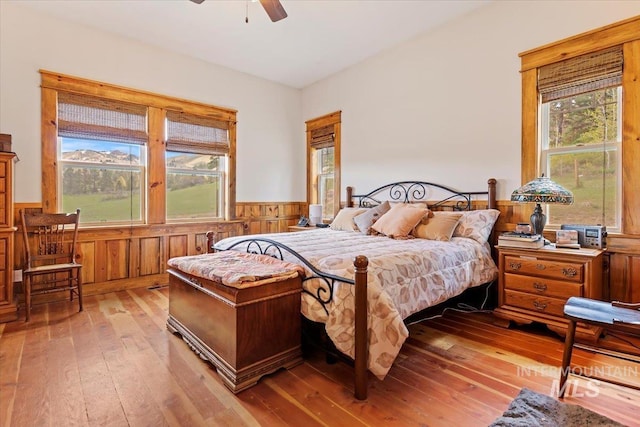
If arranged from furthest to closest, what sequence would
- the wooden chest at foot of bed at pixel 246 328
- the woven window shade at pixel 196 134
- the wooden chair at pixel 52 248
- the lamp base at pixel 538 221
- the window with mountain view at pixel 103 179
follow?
1. the woven window shade at pixel 196 134
2. the window with mountain view at pixel 103 179
3. the wooden chair at pixel 52 248
4. the lamp base at pixel 538 221
5. the wooden chest at foot of bed at pixel 246 328

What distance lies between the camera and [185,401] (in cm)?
174

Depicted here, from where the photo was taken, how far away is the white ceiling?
3.27 metres

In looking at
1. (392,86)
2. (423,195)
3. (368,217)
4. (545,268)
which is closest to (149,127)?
(368,217)

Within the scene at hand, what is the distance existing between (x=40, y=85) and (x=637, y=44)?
549 centimetres

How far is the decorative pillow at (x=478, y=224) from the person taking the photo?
3049 millimetres

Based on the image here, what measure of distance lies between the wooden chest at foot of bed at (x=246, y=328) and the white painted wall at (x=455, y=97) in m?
2.47

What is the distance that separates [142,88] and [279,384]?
12.8 ft

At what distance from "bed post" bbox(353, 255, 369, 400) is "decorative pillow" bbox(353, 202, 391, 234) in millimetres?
1878

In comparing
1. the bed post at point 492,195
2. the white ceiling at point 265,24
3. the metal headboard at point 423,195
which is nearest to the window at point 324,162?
the metal headboard at point 423,195

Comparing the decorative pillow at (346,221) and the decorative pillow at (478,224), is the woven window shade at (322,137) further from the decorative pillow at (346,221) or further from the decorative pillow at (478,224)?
the decorative pillow at (478,224)

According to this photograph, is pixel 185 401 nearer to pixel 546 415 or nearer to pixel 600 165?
pixel 546 415

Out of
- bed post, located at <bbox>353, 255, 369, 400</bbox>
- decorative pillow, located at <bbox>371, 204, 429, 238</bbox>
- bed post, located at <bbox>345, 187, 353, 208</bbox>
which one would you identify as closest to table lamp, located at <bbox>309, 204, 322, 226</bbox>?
bed post, located at <bbox>345, 187, 353, 208</bbox>

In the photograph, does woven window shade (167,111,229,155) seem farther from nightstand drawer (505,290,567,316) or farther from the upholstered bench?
nightstand drawer (505,290,567,316)

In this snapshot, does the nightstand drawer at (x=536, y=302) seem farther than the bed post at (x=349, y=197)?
No
